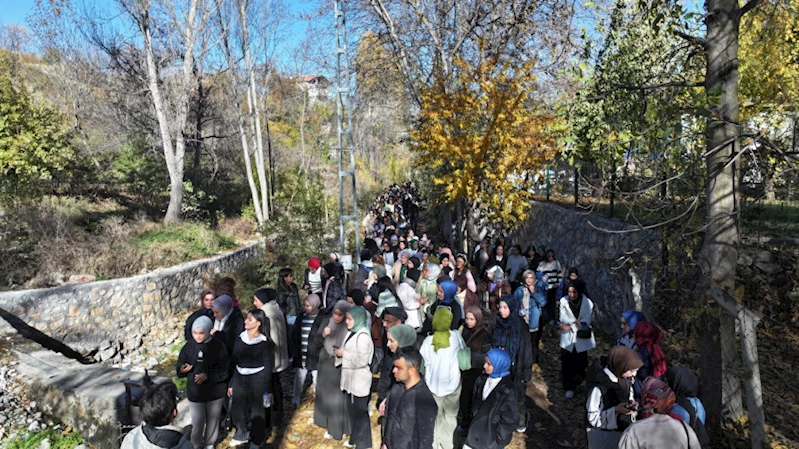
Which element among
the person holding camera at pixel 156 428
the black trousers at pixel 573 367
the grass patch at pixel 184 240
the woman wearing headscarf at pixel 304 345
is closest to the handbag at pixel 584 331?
the black trousers at pixel 573 367

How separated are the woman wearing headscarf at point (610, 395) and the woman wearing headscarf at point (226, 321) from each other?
380cm

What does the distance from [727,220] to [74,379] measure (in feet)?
24.3

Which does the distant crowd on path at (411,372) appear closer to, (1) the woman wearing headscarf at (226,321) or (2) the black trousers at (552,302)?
(1) the woman wearing headscarf at (226,321)

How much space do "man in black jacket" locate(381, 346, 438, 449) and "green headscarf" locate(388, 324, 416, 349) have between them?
28.9 inches

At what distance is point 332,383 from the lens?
529 cm

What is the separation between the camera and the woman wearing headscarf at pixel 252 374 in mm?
4945

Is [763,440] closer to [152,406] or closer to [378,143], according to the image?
[152,406]

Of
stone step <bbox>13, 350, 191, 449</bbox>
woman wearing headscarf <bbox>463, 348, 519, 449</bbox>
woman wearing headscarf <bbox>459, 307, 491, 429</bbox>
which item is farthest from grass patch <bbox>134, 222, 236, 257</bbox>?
woman wearing headscarf <bbox>463, 348, 519, 449</bbox>

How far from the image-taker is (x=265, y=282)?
12.5 m

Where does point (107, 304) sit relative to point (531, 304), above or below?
below

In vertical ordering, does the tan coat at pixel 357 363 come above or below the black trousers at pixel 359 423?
above

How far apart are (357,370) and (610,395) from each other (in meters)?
2.43

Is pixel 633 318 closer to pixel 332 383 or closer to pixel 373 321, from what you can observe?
pixel 373 321

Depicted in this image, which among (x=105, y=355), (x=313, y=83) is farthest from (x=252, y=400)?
(x=313, y=83)
